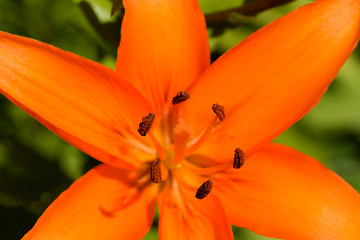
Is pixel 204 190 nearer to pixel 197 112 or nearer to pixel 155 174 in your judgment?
pixel 155 174

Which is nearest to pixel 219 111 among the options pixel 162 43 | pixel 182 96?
pixel 182 96

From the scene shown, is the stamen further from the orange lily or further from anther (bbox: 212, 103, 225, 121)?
anther (bbox: 212, 103, 225, 121)

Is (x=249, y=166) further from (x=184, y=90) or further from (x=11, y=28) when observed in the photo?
(x=11, y=28)

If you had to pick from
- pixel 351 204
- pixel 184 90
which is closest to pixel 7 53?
pixel 184 90

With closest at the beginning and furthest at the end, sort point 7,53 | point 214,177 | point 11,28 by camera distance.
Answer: point 7,53, point 214,177, point 11,28

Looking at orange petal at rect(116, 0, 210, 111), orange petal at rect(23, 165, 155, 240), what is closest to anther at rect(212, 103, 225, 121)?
orange petal at rect(116, 0, 210, 111)

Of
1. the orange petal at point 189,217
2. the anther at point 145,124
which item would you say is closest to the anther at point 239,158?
the orange petal at point 189,217

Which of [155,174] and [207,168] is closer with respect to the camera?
[155,174]

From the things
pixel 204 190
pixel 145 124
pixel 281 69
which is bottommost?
pixel 204 190
